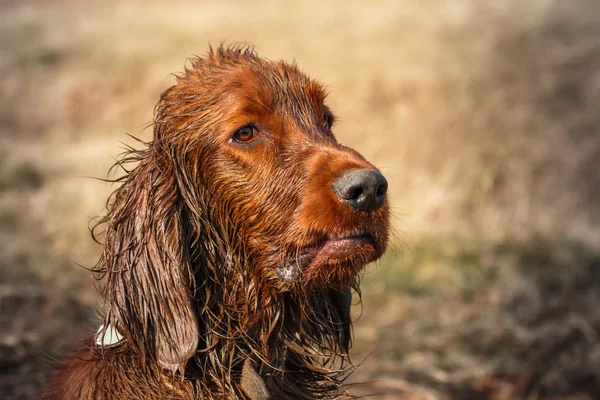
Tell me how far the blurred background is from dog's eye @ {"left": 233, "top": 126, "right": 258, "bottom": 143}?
3.46 ft

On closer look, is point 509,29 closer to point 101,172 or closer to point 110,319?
A: point 101,172

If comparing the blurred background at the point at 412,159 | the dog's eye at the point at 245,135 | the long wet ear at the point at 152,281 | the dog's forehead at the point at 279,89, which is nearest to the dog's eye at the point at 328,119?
the dog's forehead at the point at 279,89

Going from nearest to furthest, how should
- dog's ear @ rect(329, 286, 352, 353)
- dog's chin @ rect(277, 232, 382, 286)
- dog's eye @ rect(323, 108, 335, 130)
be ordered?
dog's chin @ rect(277, 232, 382, 286) < dog's ear @ rect(329, 286, 352, 353) < dog's eye @ rect(323, 108, 335, 130)

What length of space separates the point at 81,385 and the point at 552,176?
7905mm

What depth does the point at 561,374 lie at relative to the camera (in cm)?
619

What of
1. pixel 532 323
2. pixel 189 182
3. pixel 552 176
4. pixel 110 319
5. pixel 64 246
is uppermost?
pixel 552 176

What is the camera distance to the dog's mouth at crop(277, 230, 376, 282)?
3.28 m

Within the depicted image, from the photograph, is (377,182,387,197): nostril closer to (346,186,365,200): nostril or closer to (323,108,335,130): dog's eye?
(346,186,365,200): nostril

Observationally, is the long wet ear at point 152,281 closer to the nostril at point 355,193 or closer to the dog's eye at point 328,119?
the nostril at point 355,193

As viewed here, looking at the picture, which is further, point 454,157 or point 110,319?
point 454,157

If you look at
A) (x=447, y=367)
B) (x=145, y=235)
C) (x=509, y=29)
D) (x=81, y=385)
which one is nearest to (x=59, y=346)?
(x=81, y=385)

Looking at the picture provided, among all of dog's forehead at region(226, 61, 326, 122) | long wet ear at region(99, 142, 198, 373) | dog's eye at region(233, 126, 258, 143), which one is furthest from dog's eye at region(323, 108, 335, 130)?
long wet ear at region(99, 142, 198, 373)

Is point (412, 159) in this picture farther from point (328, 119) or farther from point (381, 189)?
point (381, 189)

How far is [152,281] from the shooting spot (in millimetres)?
3359
